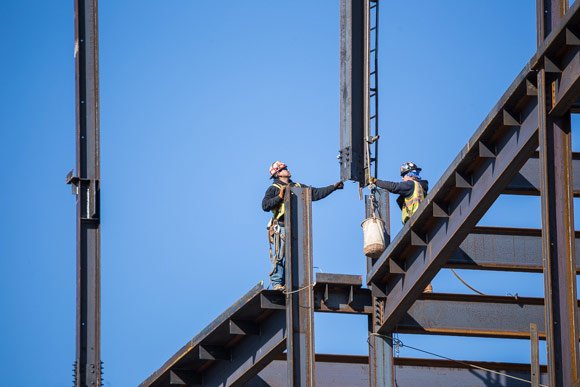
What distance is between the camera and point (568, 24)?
727 inches

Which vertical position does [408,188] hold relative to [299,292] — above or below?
above

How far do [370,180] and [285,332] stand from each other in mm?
3450

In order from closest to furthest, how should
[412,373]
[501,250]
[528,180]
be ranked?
[528,180] < [501,250] < [412,373]

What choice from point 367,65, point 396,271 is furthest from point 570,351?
point 367,65

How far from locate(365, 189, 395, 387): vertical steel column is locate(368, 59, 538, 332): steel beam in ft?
0.66

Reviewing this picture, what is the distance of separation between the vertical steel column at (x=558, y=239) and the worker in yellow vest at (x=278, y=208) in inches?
250

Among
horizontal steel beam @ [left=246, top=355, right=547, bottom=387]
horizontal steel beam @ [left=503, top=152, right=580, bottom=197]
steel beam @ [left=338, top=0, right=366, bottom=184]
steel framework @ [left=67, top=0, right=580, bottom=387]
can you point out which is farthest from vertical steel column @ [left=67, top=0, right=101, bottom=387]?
horizontal steel beam @ [left=503, top=152, right=580, bottom=197]

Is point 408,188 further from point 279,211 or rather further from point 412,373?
point 412,373

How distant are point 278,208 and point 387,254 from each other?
2621 mm

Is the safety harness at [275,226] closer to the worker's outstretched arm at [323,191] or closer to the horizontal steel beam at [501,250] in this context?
the worker's outstretched arm at [323,191]

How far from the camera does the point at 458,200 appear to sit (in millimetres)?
21797

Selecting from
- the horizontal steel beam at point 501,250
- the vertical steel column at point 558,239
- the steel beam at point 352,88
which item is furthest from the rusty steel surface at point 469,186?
the steel beam at point 352,88

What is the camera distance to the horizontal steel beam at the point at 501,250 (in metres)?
23.9

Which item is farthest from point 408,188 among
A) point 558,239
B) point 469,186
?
point 558,239
